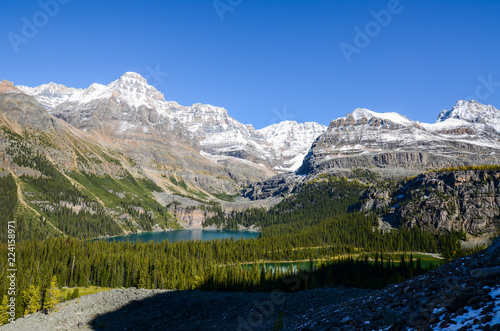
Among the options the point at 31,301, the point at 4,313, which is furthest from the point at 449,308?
the point at 31,301

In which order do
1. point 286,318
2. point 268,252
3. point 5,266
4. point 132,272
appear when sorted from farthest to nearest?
1. point 268,252
2. point 132,272
3. point 5,266
4. point 286,318

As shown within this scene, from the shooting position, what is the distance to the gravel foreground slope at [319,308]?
1636 centimetres

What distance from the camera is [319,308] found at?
47969 millimetres

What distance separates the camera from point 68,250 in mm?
129875

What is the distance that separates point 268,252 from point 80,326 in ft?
395

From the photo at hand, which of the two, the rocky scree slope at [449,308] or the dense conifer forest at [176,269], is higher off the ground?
the rocky scree slope at [449,308]

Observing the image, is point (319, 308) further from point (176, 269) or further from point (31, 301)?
point (176, 269)

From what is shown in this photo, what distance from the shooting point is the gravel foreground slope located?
1636 centimetres

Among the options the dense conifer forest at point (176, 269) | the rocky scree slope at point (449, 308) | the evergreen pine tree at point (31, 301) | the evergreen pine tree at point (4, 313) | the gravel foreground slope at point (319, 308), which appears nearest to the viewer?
the rocky scree slope at point (449, 308)

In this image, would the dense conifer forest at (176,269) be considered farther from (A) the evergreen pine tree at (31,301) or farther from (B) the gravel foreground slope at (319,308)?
(B) the gravel foreground slope at (319,308)

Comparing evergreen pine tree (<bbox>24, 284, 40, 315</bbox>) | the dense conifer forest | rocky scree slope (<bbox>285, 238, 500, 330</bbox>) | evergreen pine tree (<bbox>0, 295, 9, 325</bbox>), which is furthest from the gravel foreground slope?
the dense conifer forest

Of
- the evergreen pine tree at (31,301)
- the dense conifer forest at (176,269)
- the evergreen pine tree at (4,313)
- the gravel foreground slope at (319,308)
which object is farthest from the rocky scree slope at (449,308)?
the evergreen pine tree at (31,301)

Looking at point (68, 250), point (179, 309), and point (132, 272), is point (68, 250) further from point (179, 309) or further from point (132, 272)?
point (179, 309)

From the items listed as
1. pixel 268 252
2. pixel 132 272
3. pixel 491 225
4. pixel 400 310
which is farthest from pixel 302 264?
pixel 400 310
